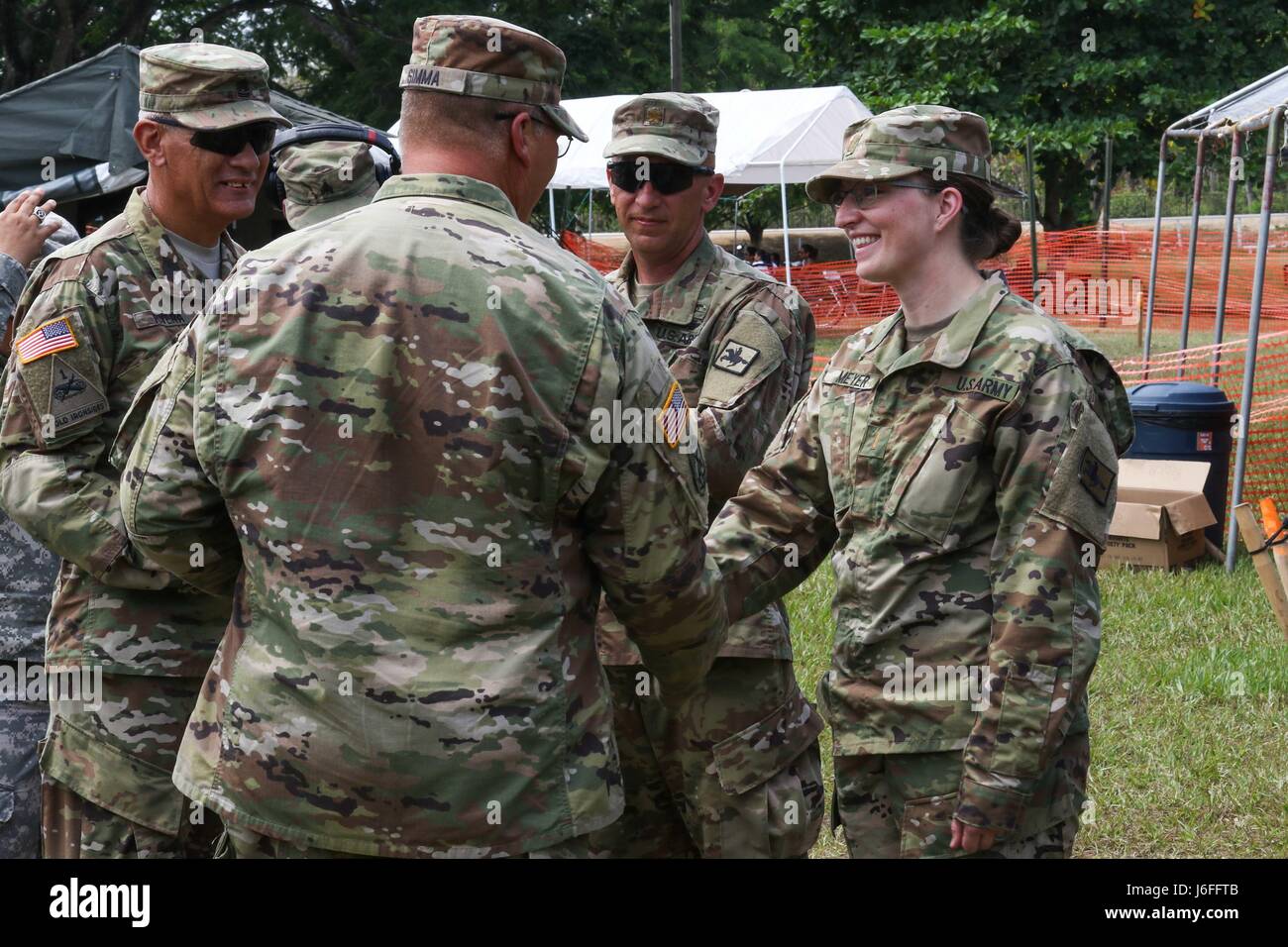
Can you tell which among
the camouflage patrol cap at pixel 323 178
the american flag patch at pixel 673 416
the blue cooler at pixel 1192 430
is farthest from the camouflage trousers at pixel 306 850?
the blue cooler at pixel 1192 430

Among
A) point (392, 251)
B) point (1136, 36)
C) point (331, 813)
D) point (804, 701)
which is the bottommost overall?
point (804, 701)

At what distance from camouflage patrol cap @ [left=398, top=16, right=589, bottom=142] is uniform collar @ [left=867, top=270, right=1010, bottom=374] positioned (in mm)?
1044

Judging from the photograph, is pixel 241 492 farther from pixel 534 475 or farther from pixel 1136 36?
pixel 1136 36

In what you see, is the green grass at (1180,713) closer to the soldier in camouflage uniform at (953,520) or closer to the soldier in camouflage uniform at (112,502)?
the soldier in camouflage uniform at (953,520)

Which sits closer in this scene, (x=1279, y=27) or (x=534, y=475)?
(x=534, y=475)

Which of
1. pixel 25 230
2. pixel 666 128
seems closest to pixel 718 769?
pixel 666 128

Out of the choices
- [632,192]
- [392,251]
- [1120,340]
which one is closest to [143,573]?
[392,251]

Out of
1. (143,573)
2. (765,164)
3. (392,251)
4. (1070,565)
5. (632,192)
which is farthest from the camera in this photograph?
(765,164)

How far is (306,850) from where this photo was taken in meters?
2.27

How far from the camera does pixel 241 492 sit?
89.1 inches

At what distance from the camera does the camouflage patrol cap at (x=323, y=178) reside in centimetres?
487

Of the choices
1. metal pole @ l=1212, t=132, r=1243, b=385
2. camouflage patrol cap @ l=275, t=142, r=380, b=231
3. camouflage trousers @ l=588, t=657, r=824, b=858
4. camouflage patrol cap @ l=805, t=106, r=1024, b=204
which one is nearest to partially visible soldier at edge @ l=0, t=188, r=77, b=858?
camouflage patrol cap @ l=275, t=142, r=380, b=231

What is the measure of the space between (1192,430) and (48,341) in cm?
779

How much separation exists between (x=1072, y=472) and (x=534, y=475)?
3.78 ft
